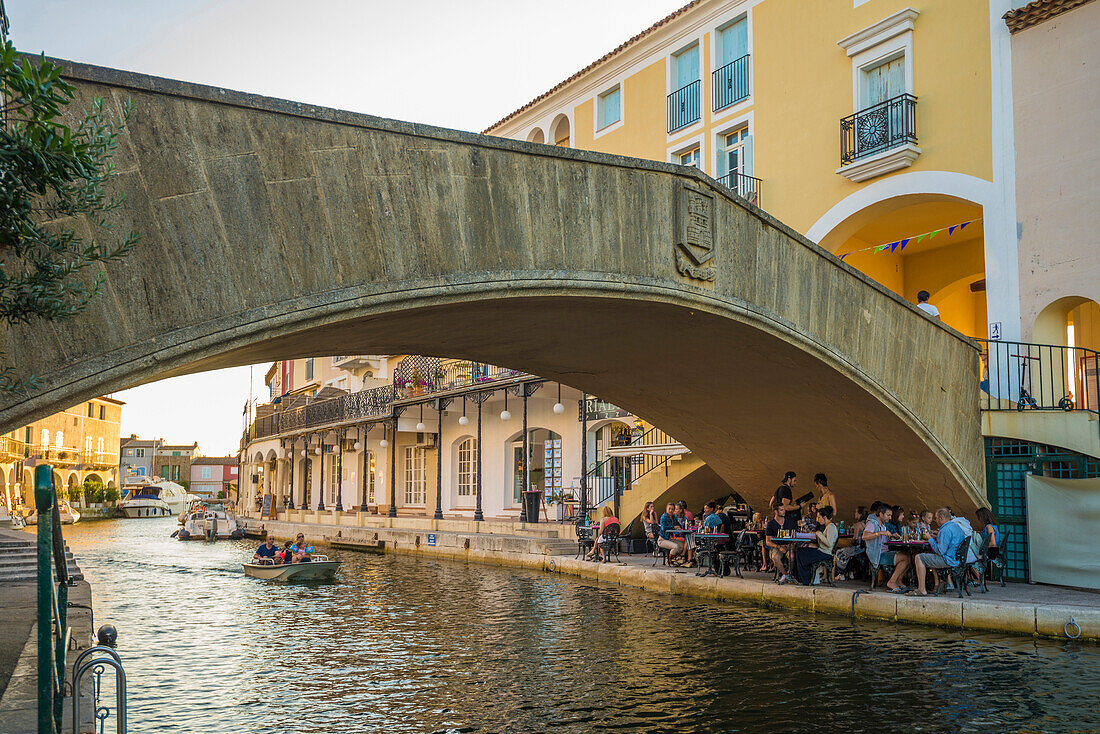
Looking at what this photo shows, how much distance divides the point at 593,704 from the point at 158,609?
34.6 ft

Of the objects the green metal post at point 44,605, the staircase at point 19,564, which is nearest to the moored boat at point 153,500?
the staircase at point 19,564

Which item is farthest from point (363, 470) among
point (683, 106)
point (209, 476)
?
point (209, 476)

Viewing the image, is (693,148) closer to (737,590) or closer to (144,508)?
(737,590)

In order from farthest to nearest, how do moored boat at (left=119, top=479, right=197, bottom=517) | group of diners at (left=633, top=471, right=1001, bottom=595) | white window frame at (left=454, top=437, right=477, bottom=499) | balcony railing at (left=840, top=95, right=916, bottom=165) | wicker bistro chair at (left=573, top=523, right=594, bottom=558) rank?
moored boat at (left=119, top=479, right=197, bottom=517), white window frame at (left=454, top=437, right=477, bottom=499), wicker bistro chair at (left=573, top=523, right=594, bottom=558), balcony railing at (left=840, top=95, right=916, bottom=165), group of diners at (left=633, top=471, right=1001, bottom=595)

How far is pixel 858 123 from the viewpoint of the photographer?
63.1ft

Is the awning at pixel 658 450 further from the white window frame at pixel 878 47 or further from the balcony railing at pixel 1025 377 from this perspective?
the white window frame at pixel 878 47

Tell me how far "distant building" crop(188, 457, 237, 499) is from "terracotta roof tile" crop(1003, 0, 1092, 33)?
4309 inches

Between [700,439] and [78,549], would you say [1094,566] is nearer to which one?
[700,439]

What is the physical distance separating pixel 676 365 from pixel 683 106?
1244 centimetres

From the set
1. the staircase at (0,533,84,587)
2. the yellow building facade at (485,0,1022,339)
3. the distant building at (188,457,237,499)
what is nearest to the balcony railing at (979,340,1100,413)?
the yellow building facade at (485,0,1022,339)

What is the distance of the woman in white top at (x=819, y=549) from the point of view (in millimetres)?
14750

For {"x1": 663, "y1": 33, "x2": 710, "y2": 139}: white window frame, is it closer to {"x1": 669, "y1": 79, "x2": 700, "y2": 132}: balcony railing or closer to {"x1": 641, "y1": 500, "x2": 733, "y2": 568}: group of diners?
{"x1": 669, "y1": 79, "x2": 700, "y2": 132}: balcony railing

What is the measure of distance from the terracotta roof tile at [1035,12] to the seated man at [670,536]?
35.7 feet

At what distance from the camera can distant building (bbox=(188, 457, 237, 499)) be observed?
11519 centimetres
